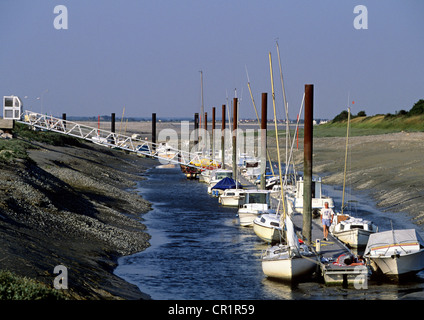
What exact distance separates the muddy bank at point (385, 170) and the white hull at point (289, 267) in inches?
586

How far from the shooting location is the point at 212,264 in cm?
2819

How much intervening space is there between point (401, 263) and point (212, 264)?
7674 mm

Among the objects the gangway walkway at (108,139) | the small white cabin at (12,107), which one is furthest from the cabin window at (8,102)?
the gangway walkway at (108,139)

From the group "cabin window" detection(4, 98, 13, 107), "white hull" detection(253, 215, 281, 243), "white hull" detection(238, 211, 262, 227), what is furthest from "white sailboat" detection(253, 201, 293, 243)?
"cabin window" detection(4, 98, 13, 107)

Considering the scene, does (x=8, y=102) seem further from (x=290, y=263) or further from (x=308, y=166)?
(x=290, y=263)

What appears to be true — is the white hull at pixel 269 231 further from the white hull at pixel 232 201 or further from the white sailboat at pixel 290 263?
the white hull at pixel 232 201

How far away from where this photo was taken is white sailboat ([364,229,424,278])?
24.7 metres

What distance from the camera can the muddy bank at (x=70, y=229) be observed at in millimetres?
20625

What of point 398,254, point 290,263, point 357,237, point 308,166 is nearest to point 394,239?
point 398,254

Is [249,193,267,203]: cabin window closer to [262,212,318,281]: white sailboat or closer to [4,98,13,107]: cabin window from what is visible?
[262,212,318,281]: white sailboat
